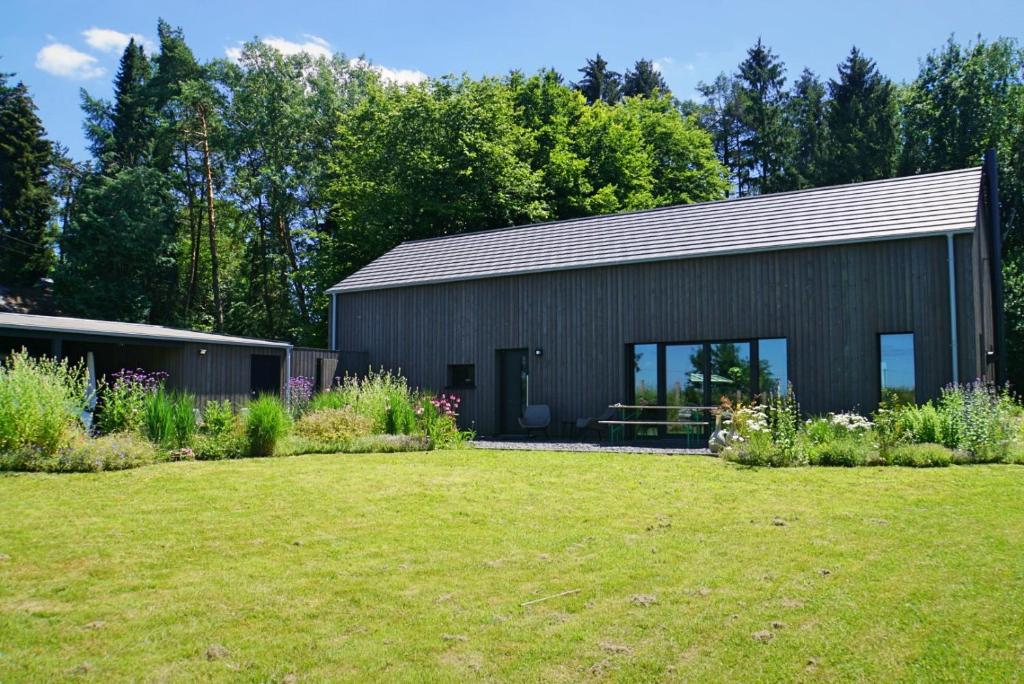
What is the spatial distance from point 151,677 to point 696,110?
47639 mm

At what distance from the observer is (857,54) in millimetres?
35625

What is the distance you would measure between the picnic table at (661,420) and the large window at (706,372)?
5.5 inches

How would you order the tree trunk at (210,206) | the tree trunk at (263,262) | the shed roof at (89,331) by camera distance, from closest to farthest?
the shed roof at (89,331) < the tree trunk at (210,206) < the tree trunk at (263,262)

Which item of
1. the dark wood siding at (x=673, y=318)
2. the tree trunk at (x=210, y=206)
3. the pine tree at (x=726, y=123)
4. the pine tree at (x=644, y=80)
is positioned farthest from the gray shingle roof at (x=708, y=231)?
the pine tree at (x=644, y=80)

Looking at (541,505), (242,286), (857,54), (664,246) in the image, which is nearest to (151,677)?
(541,505)

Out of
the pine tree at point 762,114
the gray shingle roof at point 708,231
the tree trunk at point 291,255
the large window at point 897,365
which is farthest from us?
the pine tree at point 762,114

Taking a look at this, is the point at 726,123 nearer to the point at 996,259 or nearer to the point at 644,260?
A: the point at 996,259

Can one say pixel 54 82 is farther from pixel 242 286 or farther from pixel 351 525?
pixel 351 525

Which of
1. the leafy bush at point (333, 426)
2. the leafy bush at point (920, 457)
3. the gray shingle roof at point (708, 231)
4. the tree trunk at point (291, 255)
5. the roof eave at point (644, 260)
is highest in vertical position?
the tree trunk at point (291, 255)

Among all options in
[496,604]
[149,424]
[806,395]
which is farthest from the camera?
[806,395]

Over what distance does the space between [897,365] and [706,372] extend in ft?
11.4

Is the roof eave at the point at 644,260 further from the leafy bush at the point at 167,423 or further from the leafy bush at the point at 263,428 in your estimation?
the leafy bush at the point at 167,423

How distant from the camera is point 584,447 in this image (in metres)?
13.8

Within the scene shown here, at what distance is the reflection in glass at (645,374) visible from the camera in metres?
16.4
